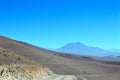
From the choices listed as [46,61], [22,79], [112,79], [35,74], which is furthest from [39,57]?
[22,79]

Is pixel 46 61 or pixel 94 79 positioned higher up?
pixel 46 61

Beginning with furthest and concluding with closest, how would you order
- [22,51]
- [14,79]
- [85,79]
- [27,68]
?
[22,51]
[85,79]
[27,68]
[14,79]

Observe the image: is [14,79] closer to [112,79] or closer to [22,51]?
[112,79]

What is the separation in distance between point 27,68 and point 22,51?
40480mm

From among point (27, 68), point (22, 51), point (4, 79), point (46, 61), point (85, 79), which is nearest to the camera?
point (4, 79)

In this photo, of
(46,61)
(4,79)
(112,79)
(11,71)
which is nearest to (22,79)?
(11,71)

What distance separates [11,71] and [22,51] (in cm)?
4588

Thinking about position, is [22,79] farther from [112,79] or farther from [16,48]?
[16,48]

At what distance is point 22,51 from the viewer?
276ft

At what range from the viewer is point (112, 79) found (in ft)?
179

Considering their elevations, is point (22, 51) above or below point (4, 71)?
above

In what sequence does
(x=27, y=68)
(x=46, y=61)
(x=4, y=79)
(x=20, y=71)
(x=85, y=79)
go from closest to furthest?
(x=4, y=79)
(x=20, y=71)
(x=27, y=68)
(x=85, y=79)
(x=46, y=61)

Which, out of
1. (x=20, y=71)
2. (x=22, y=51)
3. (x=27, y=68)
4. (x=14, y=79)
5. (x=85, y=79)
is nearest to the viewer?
(x=14, y=79)

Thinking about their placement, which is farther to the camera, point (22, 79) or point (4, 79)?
point (22, 79)
